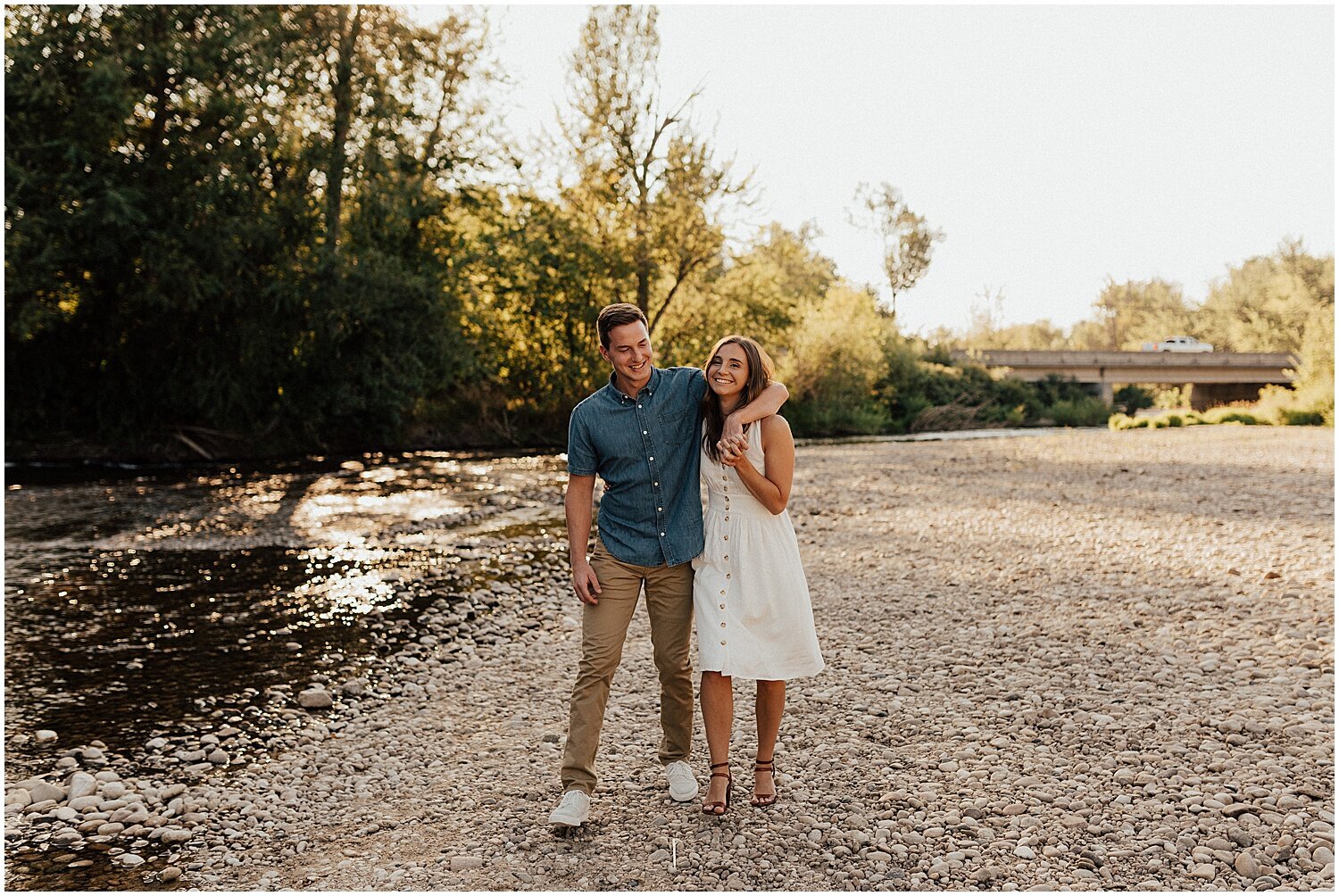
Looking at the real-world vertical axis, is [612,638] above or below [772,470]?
below

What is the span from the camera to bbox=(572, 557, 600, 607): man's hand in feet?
14.9

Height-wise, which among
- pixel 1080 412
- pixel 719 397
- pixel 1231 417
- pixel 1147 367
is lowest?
pixel 1080 412

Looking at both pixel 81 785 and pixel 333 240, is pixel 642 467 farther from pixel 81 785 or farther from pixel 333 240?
pixel 333 240

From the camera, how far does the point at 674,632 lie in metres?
4.70

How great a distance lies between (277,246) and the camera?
958 inches

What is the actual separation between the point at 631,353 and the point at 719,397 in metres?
0.45

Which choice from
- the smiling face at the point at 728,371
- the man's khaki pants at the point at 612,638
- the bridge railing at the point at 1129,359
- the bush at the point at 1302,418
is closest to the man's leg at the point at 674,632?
the man's khaki pants at the point at 612,638

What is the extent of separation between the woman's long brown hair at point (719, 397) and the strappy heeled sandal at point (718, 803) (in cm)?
145

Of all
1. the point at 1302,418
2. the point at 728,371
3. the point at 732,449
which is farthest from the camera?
the point at 1302,418

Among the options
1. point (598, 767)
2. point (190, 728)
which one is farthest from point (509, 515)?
point (598, 767)

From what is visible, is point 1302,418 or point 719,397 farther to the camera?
point 1302,418

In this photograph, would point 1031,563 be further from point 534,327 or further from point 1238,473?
point 534,327

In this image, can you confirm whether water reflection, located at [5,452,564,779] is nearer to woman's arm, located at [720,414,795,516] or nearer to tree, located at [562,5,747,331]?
woman's arm, located at [720,414,795,516]

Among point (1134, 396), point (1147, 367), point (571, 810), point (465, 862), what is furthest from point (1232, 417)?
point (465, 862)
